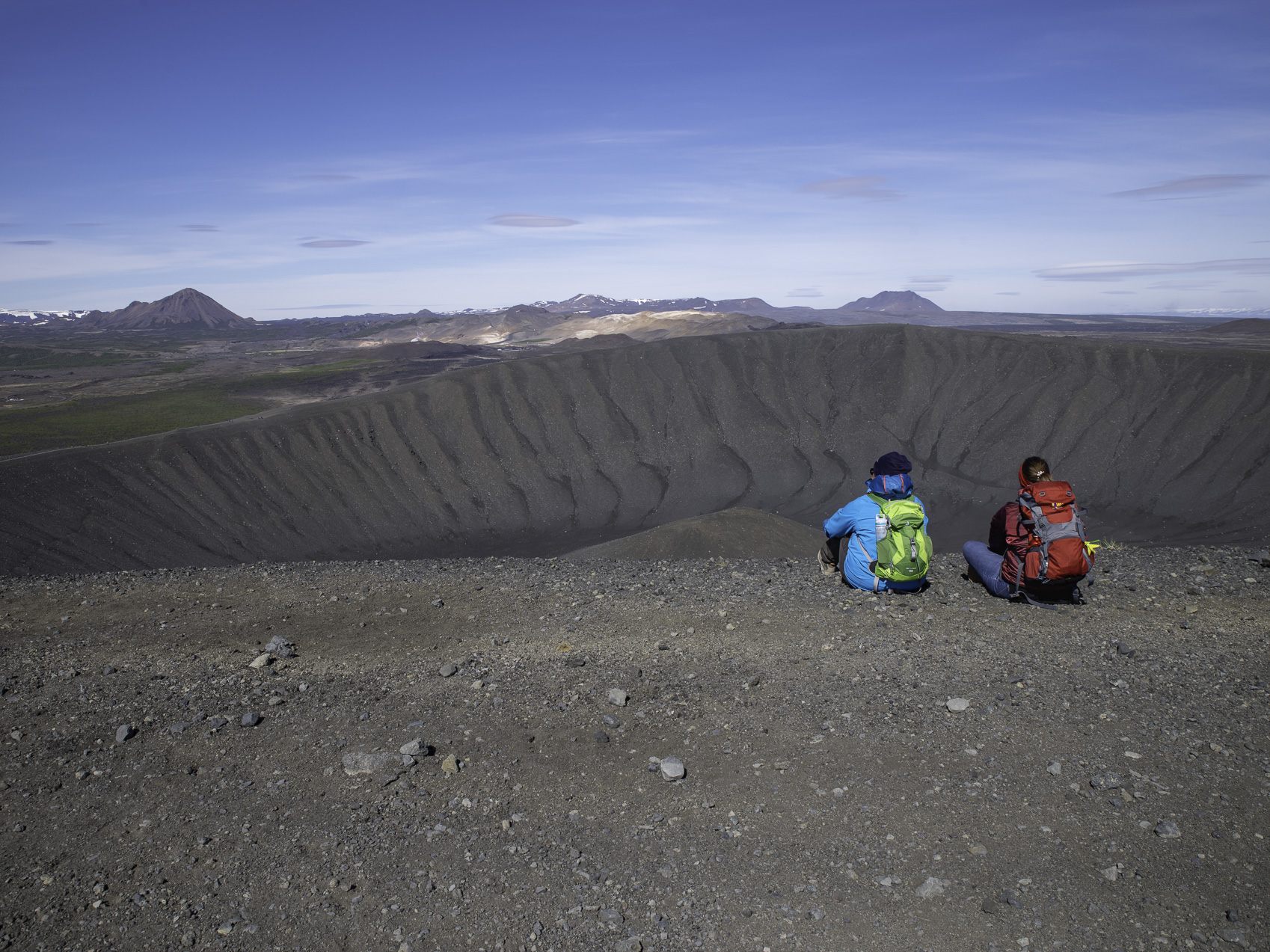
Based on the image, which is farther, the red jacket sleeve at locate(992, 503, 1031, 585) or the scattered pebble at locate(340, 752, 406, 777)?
the red jacket sleeve at locate(992, 503, 1031, 585)

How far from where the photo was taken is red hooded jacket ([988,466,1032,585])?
256 inches

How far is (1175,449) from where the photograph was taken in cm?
2884

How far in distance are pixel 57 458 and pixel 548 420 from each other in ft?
56.9

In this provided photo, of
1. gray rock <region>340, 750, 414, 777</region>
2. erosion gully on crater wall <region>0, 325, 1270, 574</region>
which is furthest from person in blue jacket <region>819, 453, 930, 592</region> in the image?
erosion gully on crater wall <region>0, 325, 1270, 574</region>

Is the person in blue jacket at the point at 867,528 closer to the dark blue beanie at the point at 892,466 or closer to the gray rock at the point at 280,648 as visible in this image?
the dark blue beanie at the point at 892,466

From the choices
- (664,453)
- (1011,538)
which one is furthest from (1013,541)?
(664,453)

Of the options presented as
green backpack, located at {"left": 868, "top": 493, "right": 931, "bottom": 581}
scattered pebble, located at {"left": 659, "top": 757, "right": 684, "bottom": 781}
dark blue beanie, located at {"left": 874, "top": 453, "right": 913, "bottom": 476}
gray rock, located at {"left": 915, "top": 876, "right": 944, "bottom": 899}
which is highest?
dark blue beanie, located at {"left": 874, "top": 453, "right": 913, "bottom": 476}

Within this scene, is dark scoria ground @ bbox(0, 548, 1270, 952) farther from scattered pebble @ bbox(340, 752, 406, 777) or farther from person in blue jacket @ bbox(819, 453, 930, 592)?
person in blue jacket @ bbox(819, 453, 930, 592)

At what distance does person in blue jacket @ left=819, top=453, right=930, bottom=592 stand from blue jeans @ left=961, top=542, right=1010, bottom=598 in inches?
19.8

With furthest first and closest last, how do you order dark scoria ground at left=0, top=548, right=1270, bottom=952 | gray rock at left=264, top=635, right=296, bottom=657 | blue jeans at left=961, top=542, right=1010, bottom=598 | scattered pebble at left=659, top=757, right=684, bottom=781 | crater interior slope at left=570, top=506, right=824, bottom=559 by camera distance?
crater interior slope at left=570, top=506, right=824, bottom=559, blue jeans at left=961, top=542, right=1010, bottom=598, gray rock at left=264, top=635, right=296, bottom=657, scattered pebble at left=659, top=757, right=684, bottom=781, dark scoria ground at left=0, top=548, right=1270, bottom=952

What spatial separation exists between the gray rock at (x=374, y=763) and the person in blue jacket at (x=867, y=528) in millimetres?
3825

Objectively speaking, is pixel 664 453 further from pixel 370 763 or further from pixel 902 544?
pixel 370 763

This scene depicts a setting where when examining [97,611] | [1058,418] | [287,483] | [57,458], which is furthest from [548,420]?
[97,611]

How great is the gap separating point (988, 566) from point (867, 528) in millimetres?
1241
